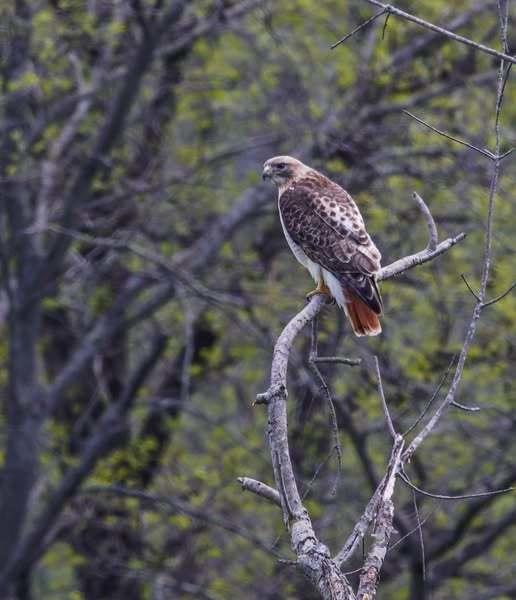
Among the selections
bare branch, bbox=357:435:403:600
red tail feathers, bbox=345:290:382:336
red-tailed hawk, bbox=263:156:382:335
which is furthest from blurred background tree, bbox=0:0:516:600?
bare branch, bbox=357:435:403:600

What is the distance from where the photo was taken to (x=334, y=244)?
5812mm

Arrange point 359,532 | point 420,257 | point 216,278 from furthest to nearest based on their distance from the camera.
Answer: point 216,278
point 420,257
point 359,532

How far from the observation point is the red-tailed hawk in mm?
5367

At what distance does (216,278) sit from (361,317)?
433 centimetres

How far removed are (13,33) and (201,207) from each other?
2124 mm

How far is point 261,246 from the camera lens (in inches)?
396

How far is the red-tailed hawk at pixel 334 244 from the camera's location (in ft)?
17.6

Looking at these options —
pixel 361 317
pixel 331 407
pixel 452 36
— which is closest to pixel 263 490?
pixel 331 407

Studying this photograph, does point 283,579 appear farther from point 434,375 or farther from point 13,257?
point 13,257

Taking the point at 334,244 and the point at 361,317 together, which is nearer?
the point at 361,317

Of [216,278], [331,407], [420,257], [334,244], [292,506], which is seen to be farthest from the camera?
[216,278]

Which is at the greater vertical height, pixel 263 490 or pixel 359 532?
pixel 263 490

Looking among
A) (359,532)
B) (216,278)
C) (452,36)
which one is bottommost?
(359,532)

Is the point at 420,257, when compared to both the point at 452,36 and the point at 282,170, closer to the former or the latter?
the point at 452,36
